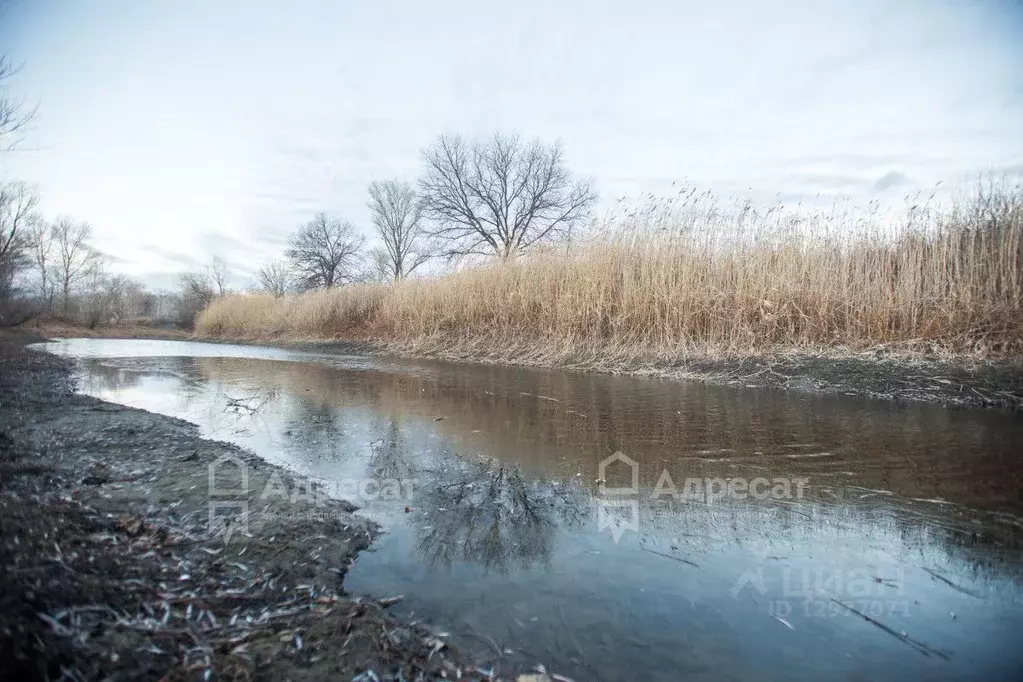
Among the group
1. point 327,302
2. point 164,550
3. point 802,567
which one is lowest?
point 802,567

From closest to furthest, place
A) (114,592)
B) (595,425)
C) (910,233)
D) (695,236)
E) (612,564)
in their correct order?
(114,592), (612,564), (595,425), (910,233), (695,236)

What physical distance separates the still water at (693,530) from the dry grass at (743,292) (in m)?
2.55

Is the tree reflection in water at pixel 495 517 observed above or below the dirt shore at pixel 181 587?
below

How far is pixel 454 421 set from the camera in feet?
15.8

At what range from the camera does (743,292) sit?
857 centimetres

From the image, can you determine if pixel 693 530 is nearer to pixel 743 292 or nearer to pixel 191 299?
pixel 743 292

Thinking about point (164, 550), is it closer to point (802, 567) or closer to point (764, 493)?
point (802, 567)

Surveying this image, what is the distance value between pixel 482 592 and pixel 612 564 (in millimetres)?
586

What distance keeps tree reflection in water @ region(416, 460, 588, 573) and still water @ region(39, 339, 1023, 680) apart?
0.01 metres

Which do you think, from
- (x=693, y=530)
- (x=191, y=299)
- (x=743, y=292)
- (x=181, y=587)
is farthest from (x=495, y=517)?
(x=191, y=299)

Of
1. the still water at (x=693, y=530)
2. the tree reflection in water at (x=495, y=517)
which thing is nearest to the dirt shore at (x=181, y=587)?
the still water at (x=693, y=530)

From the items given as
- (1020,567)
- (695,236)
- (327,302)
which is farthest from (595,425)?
(327,302)

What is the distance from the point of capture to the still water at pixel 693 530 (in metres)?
1.55

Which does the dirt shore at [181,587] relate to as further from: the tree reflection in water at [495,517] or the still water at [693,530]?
the tree reflection in water at [495,517]
